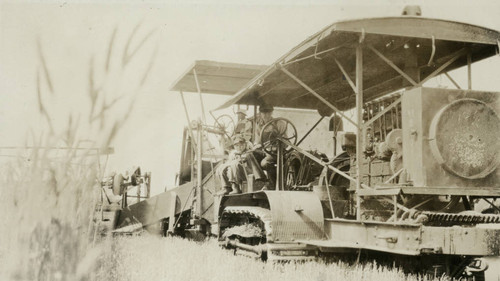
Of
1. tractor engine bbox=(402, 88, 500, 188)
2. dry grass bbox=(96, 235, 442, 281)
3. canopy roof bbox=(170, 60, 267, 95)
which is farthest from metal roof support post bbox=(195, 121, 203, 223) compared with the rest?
tractor engine bbox=(402, 88, 500, 188)

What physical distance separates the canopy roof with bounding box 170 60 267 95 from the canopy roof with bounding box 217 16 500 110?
3.32 ft

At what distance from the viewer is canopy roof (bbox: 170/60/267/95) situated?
30.8ft

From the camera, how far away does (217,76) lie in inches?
390

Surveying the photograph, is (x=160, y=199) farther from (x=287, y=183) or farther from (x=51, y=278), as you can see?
(x=51, y=278)

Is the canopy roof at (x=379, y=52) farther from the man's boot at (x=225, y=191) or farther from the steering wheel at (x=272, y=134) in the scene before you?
the man's boot at (x=225, y=191)

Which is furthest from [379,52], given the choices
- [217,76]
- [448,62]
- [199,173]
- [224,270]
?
[199,173]

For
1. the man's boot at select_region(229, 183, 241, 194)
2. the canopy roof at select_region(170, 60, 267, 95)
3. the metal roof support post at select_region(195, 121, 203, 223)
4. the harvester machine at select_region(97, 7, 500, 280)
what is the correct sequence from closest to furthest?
the harvester machine at select_region(97, 7, 500, 280) < the man's boot at select_region(229, 183, 241, 194) < the canopy roof at select_region(170, 60, 267, 95) < the metal roof support post at select_region(195, 121, 203, 223)

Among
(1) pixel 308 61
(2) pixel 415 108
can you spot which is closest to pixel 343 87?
(1) pixel 308 61

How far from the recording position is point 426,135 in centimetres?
520

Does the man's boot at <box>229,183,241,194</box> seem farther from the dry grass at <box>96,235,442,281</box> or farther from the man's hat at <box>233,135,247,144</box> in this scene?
the dry grass at <box>96,235,442,281</box>

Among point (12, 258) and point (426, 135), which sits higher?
point (426, 135)

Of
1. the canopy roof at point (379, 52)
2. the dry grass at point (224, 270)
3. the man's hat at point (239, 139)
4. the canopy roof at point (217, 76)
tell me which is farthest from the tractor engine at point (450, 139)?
the canopy roof at point (217, 76)

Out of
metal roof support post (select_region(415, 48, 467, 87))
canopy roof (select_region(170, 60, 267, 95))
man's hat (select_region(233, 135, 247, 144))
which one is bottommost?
man's hat (select_region(233, 135, 247, 144))

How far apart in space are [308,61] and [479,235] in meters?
3.19
